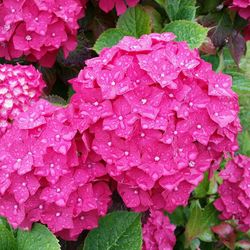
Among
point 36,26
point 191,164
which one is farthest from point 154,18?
point 191,164

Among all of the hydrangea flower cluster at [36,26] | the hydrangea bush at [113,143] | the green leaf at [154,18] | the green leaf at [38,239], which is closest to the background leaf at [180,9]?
the green leaf at [154,18]

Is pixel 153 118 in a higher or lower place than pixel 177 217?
higher

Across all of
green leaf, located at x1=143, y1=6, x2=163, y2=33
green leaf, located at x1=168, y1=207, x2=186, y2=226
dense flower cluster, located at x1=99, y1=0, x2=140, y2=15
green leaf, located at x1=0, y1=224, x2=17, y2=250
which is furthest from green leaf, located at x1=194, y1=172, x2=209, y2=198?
green leaf, located at x1=0, y1=224, x2=17, y2=250

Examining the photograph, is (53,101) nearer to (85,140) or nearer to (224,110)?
(85,140)

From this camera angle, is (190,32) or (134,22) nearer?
(190,32)

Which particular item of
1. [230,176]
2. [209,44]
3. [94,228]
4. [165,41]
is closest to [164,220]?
[230,176]

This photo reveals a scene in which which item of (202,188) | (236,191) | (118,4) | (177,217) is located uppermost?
(118,4)

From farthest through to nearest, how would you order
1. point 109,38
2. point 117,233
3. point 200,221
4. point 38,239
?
point 200,221 < point 109,38 < point 117,233 < point 38,239

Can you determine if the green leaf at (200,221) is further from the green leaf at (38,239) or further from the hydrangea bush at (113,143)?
the green leaf at (38,239)

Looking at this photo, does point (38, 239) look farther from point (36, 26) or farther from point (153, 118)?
point (36, 26)
